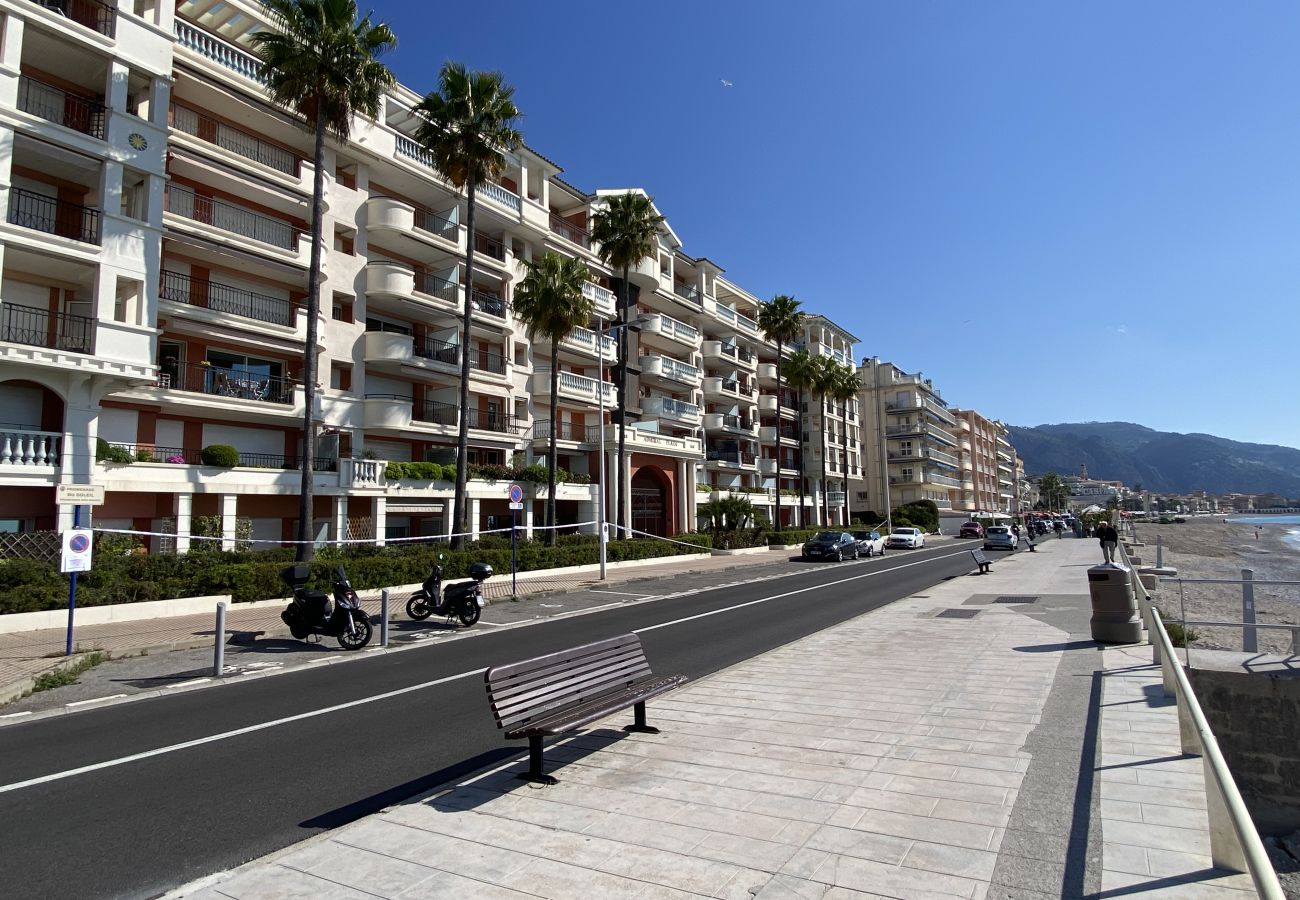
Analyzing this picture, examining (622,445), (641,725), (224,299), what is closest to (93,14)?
(224,299)

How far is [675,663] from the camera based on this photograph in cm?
1069

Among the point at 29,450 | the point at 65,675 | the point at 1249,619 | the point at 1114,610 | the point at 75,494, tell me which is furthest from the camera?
the point at 29,450

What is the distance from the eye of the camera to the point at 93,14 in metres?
20.8

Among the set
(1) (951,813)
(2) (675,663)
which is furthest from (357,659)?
(1) (951,813)

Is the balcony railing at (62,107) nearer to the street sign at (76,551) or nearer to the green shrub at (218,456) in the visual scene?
the green shrub at (218,456)

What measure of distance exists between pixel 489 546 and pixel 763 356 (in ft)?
140

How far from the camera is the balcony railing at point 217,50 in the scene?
23.4 meters

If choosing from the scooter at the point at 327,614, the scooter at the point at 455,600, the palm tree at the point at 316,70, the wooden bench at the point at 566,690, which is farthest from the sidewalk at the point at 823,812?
the palm tree at the point at 316,70

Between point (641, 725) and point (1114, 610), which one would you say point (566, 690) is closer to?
point (641, 725)

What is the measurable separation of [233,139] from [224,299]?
5900 millimetres

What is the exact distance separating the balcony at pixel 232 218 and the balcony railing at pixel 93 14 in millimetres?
4382

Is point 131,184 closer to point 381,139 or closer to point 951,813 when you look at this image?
point 381,139

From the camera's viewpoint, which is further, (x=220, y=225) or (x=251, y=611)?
(x=220, y=225)

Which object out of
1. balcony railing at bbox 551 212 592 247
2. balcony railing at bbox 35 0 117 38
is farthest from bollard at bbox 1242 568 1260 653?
balcony railing at bbox 551 212 592 247
